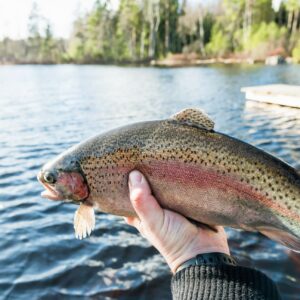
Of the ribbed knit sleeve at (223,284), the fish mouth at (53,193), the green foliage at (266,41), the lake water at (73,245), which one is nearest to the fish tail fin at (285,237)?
the ribbed knit sleeve at (223,284)

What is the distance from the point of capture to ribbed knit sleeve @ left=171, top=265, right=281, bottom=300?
2219 mm

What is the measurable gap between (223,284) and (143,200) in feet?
2.11

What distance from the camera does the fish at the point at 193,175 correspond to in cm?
234

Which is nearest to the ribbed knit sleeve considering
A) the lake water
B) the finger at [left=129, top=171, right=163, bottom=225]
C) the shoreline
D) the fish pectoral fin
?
the finger at [left=129, top=171, right=163, bottom=225]

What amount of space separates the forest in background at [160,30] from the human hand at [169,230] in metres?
77.7

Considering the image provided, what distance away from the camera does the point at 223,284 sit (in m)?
2.25

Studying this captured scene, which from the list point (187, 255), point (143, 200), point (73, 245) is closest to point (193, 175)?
point (143, 200)

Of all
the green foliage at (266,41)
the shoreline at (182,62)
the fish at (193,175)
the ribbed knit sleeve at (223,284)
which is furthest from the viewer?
the green foliage at (266,41)

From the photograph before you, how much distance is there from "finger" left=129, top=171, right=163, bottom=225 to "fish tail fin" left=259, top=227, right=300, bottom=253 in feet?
2.04

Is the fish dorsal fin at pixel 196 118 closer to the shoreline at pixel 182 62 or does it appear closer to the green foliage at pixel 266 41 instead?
the shoreline at pixel 182 62

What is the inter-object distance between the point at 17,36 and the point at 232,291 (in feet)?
391

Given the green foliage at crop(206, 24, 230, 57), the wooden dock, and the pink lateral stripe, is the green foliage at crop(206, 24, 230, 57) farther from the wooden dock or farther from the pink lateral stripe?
the pink lateral stripe

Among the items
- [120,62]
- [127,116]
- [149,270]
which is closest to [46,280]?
[149,270]

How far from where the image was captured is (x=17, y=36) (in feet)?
366
